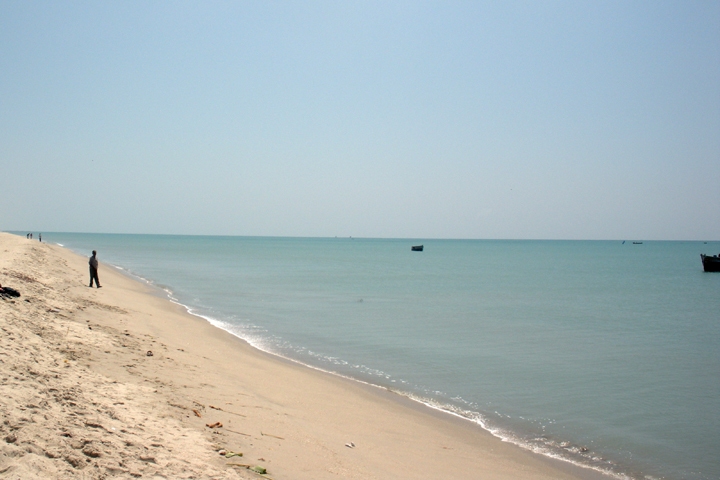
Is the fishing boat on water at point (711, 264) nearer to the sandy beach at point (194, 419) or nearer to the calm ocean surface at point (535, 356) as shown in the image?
the calm ocean surface at point (535, 356)

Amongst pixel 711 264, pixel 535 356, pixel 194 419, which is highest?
pixel 711 264

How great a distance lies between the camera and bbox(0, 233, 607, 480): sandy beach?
5516 mm

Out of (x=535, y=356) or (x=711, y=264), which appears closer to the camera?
(x=535, y=356)

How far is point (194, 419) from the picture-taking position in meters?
7.34

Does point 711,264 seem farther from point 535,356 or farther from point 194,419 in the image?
point 194,419

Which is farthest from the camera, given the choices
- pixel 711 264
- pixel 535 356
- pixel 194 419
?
→ pixel 711 264

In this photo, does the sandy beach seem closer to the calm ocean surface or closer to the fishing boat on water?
the calm ocean surface

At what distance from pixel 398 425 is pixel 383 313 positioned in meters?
15.2

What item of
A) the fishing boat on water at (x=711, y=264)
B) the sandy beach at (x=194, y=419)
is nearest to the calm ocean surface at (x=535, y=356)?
the sandy beach at (x=194, y=419)

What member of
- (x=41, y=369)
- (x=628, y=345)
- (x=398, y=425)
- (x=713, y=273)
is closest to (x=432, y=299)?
(x=628, y=345)

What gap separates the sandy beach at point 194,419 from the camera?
5.52m

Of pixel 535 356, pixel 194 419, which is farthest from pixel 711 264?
pixel 194 419

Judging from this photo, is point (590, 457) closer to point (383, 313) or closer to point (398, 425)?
point (398, 425)

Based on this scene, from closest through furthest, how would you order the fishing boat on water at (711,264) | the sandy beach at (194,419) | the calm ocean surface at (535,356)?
the sandy beach at (194,419) → the calm ocean surface at (535,356) → the fishing boat on water at (711,264)
